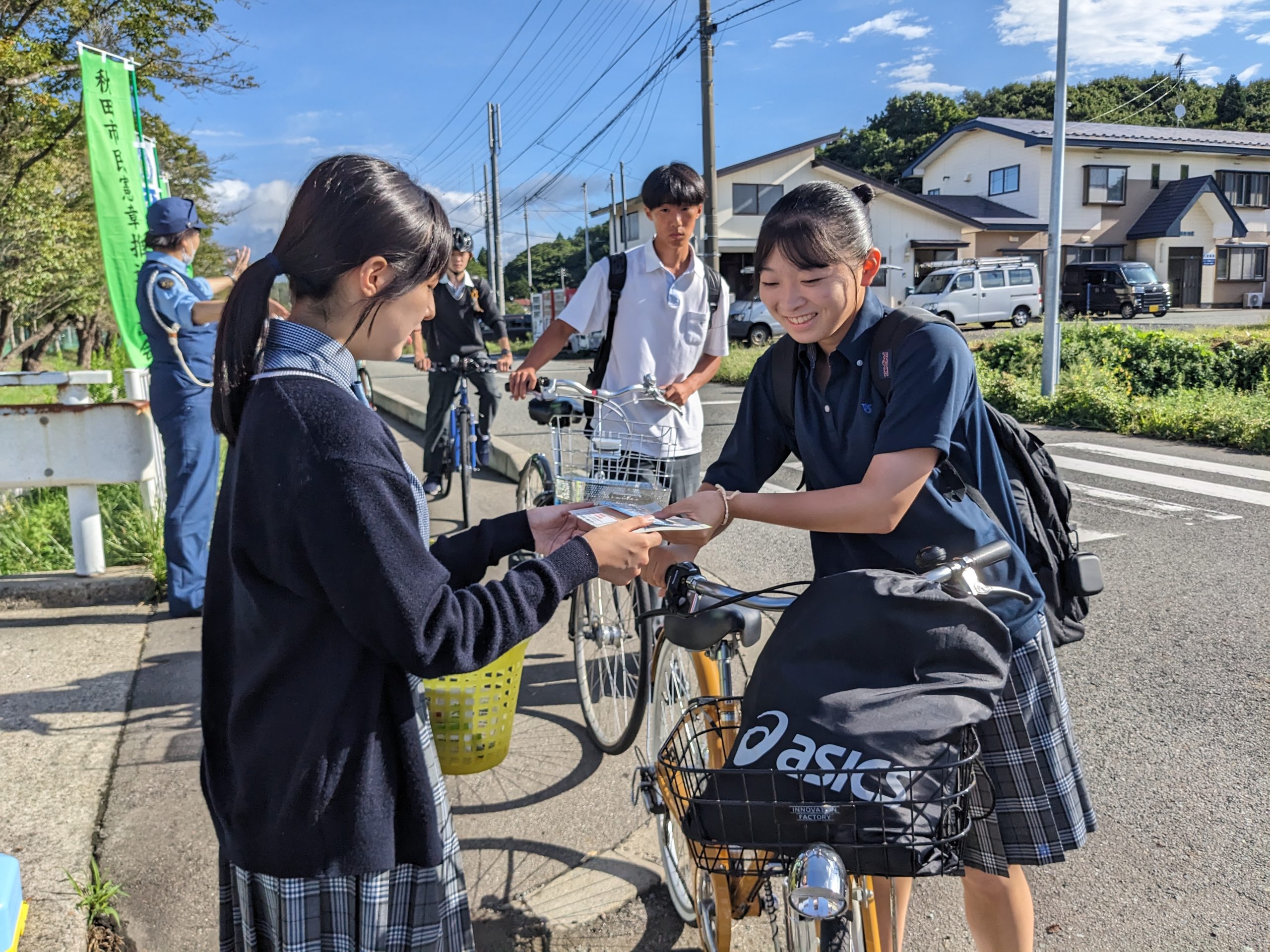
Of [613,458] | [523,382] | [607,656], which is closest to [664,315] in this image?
[523,382]

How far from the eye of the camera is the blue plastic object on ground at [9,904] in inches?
72.9

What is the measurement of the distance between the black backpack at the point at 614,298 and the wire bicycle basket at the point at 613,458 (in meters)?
0.51

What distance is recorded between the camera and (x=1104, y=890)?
8.75 feet

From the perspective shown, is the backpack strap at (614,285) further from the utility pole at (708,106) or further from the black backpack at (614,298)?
the utility pole at (708,106)

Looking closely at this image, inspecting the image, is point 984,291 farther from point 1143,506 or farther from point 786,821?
point 786,821

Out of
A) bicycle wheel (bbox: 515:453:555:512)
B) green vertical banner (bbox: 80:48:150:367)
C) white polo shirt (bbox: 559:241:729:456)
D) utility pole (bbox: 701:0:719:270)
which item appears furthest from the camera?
utility pole (bbox: 701:0:719:270)

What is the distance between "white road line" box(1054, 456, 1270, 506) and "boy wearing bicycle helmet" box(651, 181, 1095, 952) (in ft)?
20.7

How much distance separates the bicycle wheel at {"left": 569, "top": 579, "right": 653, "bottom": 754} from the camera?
134 inches

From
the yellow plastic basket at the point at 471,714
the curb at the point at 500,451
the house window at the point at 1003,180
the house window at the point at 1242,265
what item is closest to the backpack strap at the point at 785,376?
the yellow plastic basket at the point at 471,714

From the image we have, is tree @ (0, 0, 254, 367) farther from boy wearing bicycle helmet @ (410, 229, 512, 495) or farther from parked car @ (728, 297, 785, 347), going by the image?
parked car @ (728, 297, 785, 347)

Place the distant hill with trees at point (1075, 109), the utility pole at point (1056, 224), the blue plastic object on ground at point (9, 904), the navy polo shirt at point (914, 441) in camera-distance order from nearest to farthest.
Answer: the navy polo shirt at point (914, 441), the blue plastic object on ground at point (9, 904), the utility pole at point (1056, 224), the distant hill with trees at point (1075, 109)

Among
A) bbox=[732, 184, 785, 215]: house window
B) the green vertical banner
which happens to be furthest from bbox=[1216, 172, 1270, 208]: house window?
the green vertical banner

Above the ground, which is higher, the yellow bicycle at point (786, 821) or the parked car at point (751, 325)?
the parked car at point (751, 325)

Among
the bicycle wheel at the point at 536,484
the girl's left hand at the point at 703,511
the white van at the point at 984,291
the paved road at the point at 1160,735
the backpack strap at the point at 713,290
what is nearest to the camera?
the girl's left hand at the point at 703,511
